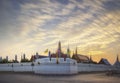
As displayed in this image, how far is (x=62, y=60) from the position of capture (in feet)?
223

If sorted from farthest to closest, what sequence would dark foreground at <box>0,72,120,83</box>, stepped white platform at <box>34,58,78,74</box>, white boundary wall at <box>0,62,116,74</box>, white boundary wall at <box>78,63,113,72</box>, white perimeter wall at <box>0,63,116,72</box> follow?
white boundary wall at <box>78,63,113,72</box>
white perimeter wall at <box>0,63,116,72</box>
white boundary wall at <box>0,62,116,74</box>
stepped white platform at <box>34,58,78,74</box>
dark foreground at <box>0,72,120,83</box>

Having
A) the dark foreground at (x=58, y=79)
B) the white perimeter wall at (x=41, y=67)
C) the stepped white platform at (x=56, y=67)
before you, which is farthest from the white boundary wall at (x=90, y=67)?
the dark foreground at (x=58, y=79)

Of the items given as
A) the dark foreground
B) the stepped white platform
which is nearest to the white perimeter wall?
the stepped white platform

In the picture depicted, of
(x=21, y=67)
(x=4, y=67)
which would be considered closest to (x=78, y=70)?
(x=21, y=67)

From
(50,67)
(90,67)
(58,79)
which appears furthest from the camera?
(90,67)

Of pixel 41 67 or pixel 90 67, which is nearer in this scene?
pixel 41 67

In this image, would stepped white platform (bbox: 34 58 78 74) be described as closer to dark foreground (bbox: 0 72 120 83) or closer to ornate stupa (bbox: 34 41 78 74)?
ornate stupa (bbox: 34 41 78 74)

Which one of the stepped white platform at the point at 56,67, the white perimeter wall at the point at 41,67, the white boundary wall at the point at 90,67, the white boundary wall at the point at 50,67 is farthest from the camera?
the white boundary wall at the point at 90,67

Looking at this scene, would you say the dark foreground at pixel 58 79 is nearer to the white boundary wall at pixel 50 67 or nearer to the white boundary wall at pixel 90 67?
the white boundary wall at pixel 50 67

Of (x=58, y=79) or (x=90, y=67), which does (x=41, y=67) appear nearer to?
(x=90, y=67)

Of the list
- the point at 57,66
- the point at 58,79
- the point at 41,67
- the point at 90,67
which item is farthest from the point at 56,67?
the point at 58,79

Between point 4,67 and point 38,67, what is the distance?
28060mm

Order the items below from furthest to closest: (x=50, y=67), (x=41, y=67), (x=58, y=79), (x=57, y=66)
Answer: (x=41, y=67) < (x=50, y=67) < (x=57, y=66) < (x=58, y=79)

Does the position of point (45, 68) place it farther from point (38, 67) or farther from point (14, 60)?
point (14, 60)
